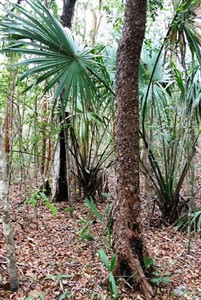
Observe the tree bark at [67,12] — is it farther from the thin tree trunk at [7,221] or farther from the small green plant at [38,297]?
the small green plant at [38,297]

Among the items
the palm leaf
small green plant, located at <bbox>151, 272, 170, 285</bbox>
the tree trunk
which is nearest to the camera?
small green plant, located at <bbox>151, 272, 170, 285</bbox>

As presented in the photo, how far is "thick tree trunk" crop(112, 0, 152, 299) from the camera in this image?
2535 mm

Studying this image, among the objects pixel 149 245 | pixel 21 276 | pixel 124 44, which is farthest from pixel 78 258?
pixel 124 44

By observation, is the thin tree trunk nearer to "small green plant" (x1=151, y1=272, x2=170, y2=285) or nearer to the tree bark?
"small green plant" (x1=151, y1=272, x2=170, y2=285)

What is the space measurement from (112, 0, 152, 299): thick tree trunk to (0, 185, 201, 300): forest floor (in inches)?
11.0

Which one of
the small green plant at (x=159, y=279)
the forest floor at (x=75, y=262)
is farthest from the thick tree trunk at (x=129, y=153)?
the forest floor at (x=75, y=262)

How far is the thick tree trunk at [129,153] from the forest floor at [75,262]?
280 millimetres

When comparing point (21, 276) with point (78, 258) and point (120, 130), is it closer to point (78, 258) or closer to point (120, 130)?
point (78, 258)

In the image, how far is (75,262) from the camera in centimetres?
294

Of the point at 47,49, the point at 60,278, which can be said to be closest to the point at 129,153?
the point at 60,278

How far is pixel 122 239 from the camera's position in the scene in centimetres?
255

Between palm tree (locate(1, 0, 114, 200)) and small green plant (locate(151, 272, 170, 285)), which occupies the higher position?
palm tree (locate(1, 0, 114, 200))

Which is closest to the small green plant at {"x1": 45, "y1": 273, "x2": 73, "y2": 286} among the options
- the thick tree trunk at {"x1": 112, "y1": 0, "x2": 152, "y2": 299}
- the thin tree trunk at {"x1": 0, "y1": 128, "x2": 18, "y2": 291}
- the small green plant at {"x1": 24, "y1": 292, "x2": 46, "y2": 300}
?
the small green plant at {"x1": 24, "y1": 292, "x2": 46, "y2": 300}

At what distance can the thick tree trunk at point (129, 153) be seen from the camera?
254 centimetres
